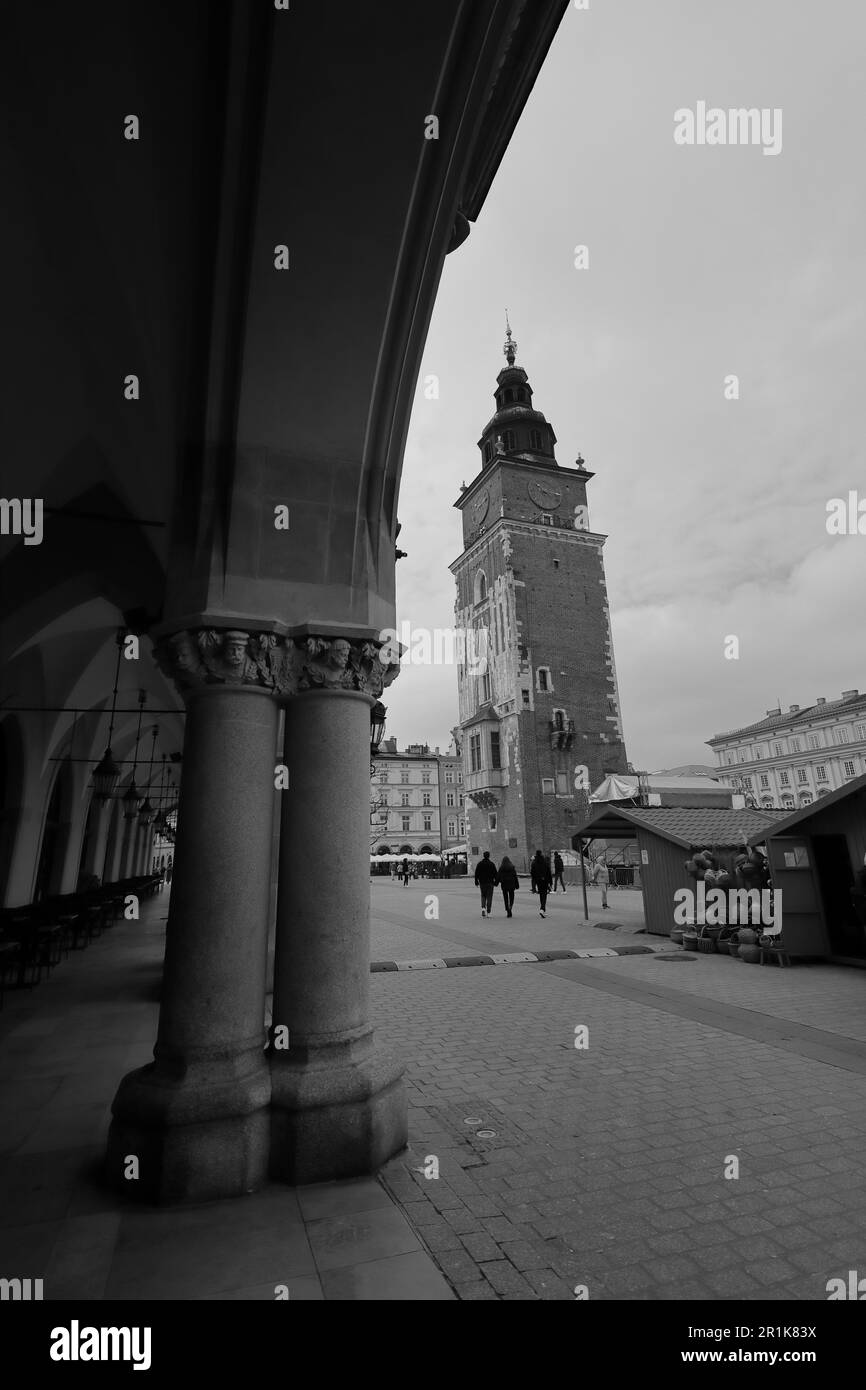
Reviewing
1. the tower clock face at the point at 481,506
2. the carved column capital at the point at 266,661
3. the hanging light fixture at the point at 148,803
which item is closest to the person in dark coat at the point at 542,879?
the hanging light fixture at the point at 148,803

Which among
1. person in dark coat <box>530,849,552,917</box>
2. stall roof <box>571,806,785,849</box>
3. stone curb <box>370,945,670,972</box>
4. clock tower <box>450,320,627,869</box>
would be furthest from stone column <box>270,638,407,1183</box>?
clock tower <box>450,320,627,869</box>

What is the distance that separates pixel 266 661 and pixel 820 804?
31.5 feet

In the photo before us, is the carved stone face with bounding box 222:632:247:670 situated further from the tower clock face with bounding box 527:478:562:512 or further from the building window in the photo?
the tower clock face with bounding box 527:478:562:512

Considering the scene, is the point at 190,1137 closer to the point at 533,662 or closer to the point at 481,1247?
the point at 481,1247

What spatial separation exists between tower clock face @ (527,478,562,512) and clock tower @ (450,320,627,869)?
0.09 meters

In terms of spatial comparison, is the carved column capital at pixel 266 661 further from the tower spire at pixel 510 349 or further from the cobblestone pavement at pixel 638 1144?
the tower spire at pixel 510 349

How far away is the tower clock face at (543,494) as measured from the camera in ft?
154

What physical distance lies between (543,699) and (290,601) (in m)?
39.6

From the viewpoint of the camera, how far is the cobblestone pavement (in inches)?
106

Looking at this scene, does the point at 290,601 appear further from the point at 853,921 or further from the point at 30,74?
the point at 853,921

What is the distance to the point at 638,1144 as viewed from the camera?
3893 millimetres

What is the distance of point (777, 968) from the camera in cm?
999

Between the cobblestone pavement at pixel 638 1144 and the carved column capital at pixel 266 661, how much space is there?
2745 millimetres
